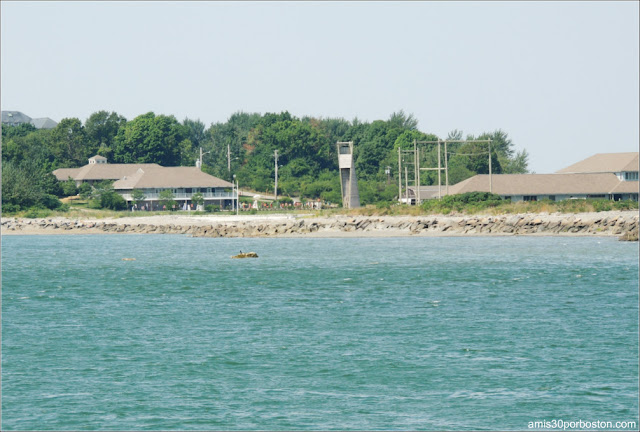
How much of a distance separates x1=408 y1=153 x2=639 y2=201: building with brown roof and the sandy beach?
18047mm

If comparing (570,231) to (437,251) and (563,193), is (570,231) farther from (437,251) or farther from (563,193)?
(563,193)

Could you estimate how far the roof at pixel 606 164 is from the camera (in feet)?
348

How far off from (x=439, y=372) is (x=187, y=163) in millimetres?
138634

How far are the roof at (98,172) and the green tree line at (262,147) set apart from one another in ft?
13.2

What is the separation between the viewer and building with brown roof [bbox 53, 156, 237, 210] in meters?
125

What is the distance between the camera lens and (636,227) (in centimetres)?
7362

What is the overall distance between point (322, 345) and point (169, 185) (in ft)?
322

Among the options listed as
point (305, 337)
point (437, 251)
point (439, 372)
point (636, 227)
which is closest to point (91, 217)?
point (437, 251)

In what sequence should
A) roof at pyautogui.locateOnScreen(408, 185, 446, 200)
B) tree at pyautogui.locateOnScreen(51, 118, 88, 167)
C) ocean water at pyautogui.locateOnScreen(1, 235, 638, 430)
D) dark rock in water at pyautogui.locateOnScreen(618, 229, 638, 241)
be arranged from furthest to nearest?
tree at pyautogui.locateOnScreen(51, 118, 88, 167), roof at pyautogui.locateOnScreen(408, 185, 446, 200), dark rock in water at pyautogui.locateOnScreen(618, 229, 638, 241), ocean water at pyautogui.locateOnScreen(1, 235, 638, 430)

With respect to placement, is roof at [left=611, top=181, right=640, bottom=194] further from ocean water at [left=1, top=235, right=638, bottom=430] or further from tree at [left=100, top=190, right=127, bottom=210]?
tree at [left=100, top=190, right=127, bottom=210]

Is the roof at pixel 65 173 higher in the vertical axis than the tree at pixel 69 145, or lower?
lower

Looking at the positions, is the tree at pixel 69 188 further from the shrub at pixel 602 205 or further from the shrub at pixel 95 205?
the shrub at pixel 602 205

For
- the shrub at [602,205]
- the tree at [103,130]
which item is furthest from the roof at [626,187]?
the tree at [103,130]

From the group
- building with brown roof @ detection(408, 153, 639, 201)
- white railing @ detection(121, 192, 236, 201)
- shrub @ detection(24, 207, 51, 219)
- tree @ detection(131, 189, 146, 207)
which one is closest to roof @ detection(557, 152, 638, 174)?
building with brown roof @ detection(408, 153, 639, 201)
